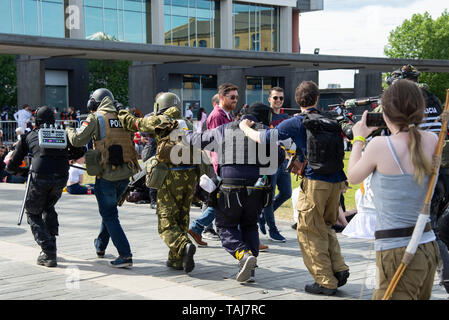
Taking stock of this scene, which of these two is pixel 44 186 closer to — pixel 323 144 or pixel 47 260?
pixel 47 260

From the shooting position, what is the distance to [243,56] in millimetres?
33469

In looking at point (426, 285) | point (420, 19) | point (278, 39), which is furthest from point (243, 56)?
point (420, 19)

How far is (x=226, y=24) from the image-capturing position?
5203 centimetres

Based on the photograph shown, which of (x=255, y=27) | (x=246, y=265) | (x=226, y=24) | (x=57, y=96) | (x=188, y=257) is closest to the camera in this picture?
(x=246, y=265)

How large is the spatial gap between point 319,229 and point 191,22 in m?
46.6

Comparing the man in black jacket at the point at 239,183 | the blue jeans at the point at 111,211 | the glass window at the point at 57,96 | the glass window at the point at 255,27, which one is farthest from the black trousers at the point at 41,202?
the glass window at the point at 255,27

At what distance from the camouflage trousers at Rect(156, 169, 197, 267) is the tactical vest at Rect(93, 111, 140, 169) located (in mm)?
571

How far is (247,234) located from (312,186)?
A: 1053mm

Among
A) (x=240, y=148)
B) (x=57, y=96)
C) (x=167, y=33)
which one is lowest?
(x=240, y=148)

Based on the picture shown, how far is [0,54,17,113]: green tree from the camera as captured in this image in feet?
142

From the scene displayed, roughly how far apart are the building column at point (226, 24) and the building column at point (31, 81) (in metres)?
25.9

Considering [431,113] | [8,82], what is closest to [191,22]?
[8,82]

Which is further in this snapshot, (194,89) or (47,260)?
(194,89)
